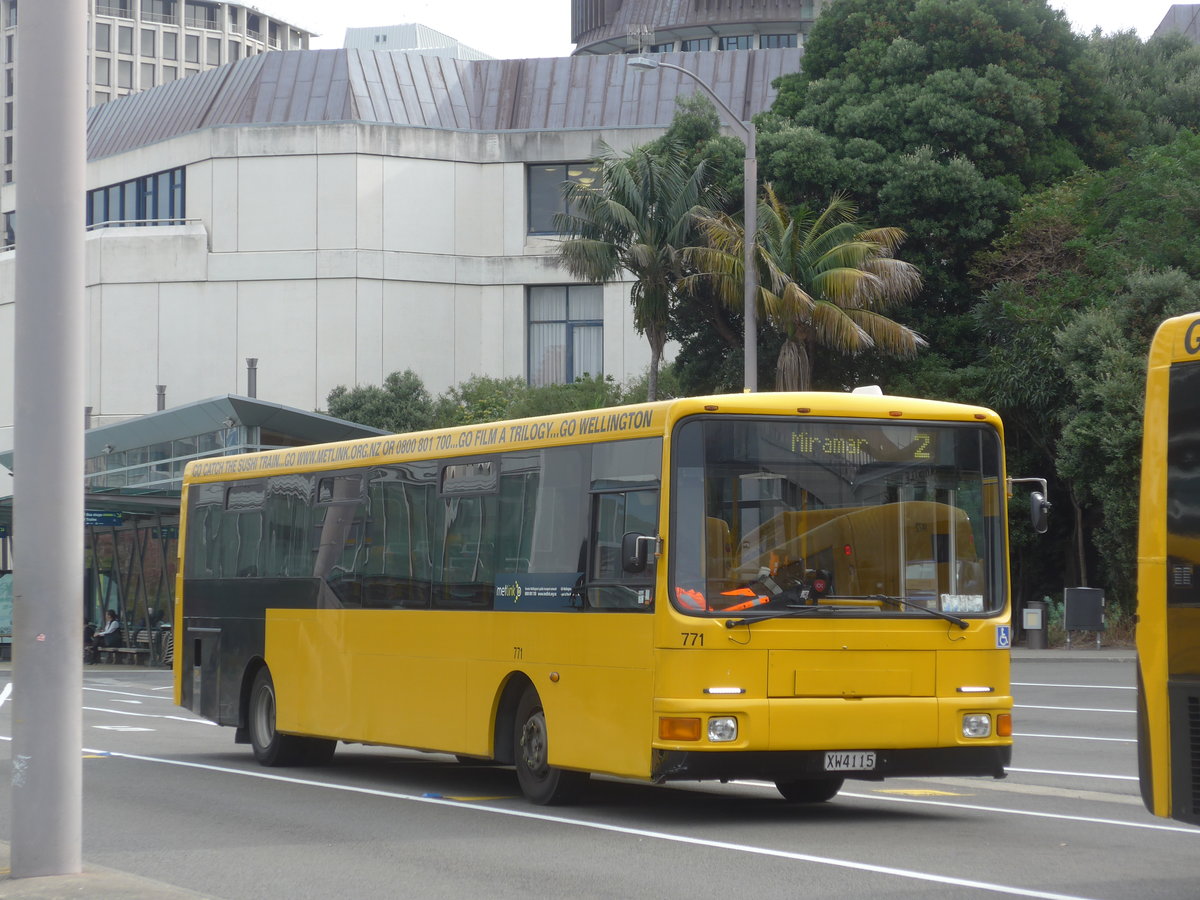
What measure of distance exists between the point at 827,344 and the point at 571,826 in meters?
24.7

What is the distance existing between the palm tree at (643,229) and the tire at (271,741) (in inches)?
860

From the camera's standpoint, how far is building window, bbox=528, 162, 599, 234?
6775 cm

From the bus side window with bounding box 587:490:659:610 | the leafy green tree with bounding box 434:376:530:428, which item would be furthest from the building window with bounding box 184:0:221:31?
the bus side window with bounding box 587:490:659:610

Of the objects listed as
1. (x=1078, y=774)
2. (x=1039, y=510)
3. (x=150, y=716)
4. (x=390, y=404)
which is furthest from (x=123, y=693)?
(x=390, y=404)

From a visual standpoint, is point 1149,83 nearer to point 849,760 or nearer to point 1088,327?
point 1088,327

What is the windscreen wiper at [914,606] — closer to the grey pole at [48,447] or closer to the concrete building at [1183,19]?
the grey pole at [48,447]

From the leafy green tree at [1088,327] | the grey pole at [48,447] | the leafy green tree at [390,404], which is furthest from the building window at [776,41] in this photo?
the grey pole at [48,447]

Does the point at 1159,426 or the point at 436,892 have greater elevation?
the point at 1159,426

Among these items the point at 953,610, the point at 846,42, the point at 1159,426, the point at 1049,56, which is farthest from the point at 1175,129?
the point at 1159,426

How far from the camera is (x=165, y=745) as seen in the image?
20.0 metres

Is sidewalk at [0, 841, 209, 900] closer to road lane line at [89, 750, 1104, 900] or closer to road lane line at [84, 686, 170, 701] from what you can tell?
road lane line at [89, 750, 1104, 900]

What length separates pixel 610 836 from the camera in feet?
37.0

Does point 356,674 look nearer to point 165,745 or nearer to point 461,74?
point 165,745

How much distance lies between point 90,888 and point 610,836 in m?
3.94
